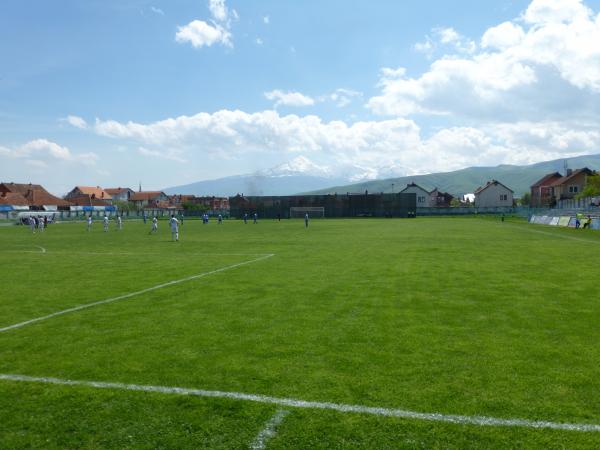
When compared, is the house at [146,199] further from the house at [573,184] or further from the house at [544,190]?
the house at [573,184]

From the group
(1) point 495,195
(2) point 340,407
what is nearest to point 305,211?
(1) point 495,195

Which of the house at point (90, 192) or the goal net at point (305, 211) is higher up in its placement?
the house at point (90, 192)

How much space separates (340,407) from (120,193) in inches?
7998

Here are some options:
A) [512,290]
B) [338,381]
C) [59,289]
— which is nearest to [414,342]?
[338,381]

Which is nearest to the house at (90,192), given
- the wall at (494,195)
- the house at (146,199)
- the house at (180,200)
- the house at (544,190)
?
the house at (146,199)

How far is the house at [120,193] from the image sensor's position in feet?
621

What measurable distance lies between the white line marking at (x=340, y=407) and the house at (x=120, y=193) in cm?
19754

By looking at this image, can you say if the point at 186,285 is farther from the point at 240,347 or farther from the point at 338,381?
the point at 338,381

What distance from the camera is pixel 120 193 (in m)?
191

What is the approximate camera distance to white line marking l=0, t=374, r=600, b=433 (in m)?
4.23

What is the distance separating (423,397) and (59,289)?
35.3 ft

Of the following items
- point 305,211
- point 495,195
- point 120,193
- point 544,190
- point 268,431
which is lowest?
point 268,431

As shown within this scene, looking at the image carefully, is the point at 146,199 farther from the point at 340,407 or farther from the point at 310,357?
the point at 340,407

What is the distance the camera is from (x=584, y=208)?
5022 centimetres
